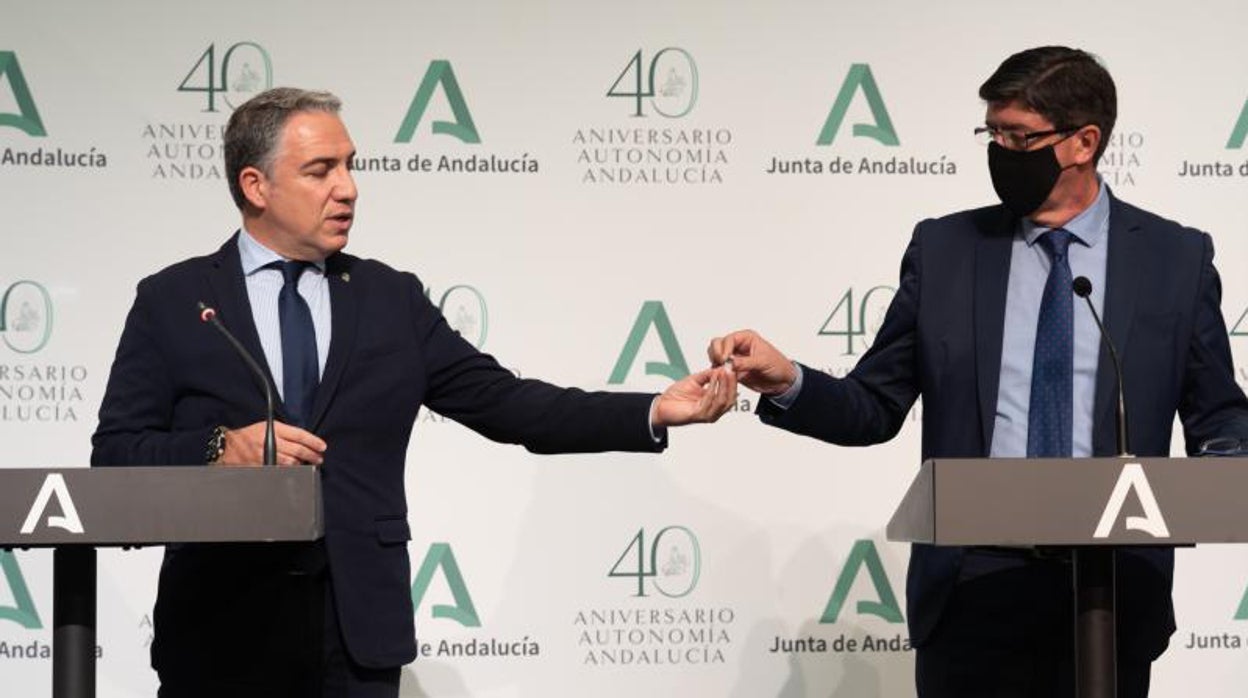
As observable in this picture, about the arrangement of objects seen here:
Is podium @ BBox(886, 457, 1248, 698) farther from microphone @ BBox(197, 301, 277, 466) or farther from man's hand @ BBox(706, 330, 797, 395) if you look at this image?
microphone @ BBox(197, 301, 277, 466)

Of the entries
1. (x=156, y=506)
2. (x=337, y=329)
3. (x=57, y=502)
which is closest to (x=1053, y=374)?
(x=337, y=329)

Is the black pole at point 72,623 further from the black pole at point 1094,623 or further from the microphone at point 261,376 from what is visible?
the black pole at point 1094,623

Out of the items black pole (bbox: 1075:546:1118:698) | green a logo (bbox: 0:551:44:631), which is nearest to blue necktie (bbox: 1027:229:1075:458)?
black pole (bbox: 1075:546:1118:698)

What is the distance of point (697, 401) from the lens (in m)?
3.49

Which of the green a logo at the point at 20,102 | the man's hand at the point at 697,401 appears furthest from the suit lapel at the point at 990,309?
the green a logo at the point at 20,102

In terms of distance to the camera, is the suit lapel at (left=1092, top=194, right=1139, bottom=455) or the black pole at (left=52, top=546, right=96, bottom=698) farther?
the suit lapel at (left=1092, top=194, right=1139, bottom=455)

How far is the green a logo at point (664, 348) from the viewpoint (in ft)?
16.0

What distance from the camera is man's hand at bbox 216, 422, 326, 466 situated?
2.94 m

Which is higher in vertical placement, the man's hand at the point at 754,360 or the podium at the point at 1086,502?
the man's hand at the point at 754,360

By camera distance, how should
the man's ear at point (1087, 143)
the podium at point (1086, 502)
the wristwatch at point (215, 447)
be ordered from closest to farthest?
1. the podium at point (1086, 502)
2. the wristwatch at point (215, 447)
3. the man's ear at point (1087, 143)

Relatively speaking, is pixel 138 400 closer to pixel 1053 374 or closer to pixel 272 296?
pixel 272 296

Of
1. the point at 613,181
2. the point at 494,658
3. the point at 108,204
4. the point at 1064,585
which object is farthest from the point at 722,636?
the point at 108,204

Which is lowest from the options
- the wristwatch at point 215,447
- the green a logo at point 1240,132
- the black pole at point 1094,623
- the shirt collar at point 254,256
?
the black pole at point 1094,623

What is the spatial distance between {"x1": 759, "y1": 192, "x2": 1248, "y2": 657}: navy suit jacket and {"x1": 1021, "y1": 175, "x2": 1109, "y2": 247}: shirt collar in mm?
20
